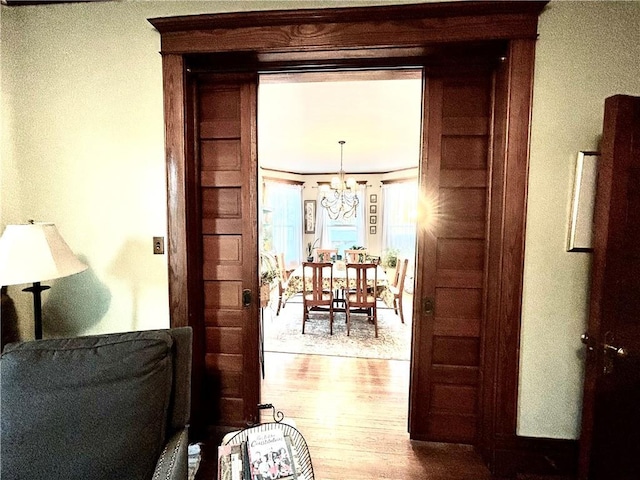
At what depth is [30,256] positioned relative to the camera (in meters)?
1.26

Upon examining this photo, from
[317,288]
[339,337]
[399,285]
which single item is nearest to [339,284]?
[317,288]

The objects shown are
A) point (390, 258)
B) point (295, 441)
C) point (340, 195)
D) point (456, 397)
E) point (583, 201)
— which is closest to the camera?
point (295, 441)

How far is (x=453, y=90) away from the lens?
1724 millimetres

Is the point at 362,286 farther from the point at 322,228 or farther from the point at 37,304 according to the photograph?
the point at 322,228

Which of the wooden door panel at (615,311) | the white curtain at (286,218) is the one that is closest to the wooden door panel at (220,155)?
the wooden door panel at (615,311)

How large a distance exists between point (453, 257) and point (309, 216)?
5.53 m

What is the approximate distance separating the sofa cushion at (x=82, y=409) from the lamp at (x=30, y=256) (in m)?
0.30

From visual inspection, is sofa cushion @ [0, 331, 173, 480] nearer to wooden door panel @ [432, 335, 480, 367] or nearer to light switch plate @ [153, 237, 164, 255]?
light switch plate @ [153, 237, 164, 255]

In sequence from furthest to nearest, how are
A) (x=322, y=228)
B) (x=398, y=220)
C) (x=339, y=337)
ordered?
(x=322, y=228), (x=398, y=220), (x=339, y=337)

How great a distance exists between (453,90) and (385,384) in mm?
2274

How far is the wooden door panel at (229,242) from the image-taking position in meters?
1.82

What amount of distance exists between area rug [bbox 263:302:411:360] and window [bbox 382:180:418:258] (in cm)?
229

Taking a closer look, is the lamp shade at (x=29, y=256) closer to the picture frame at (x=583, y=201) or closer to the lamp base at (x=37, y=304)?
the lamp base at (x=37, y=304)

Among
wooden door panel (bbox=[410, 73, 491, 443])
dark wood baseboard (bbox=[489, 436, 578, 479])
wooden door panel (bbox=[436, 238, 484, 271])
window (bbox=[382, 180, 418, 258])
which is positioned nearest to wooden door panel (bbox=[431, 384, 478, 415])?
wooden door panel (bbox=[410, 73, 491, 443])
